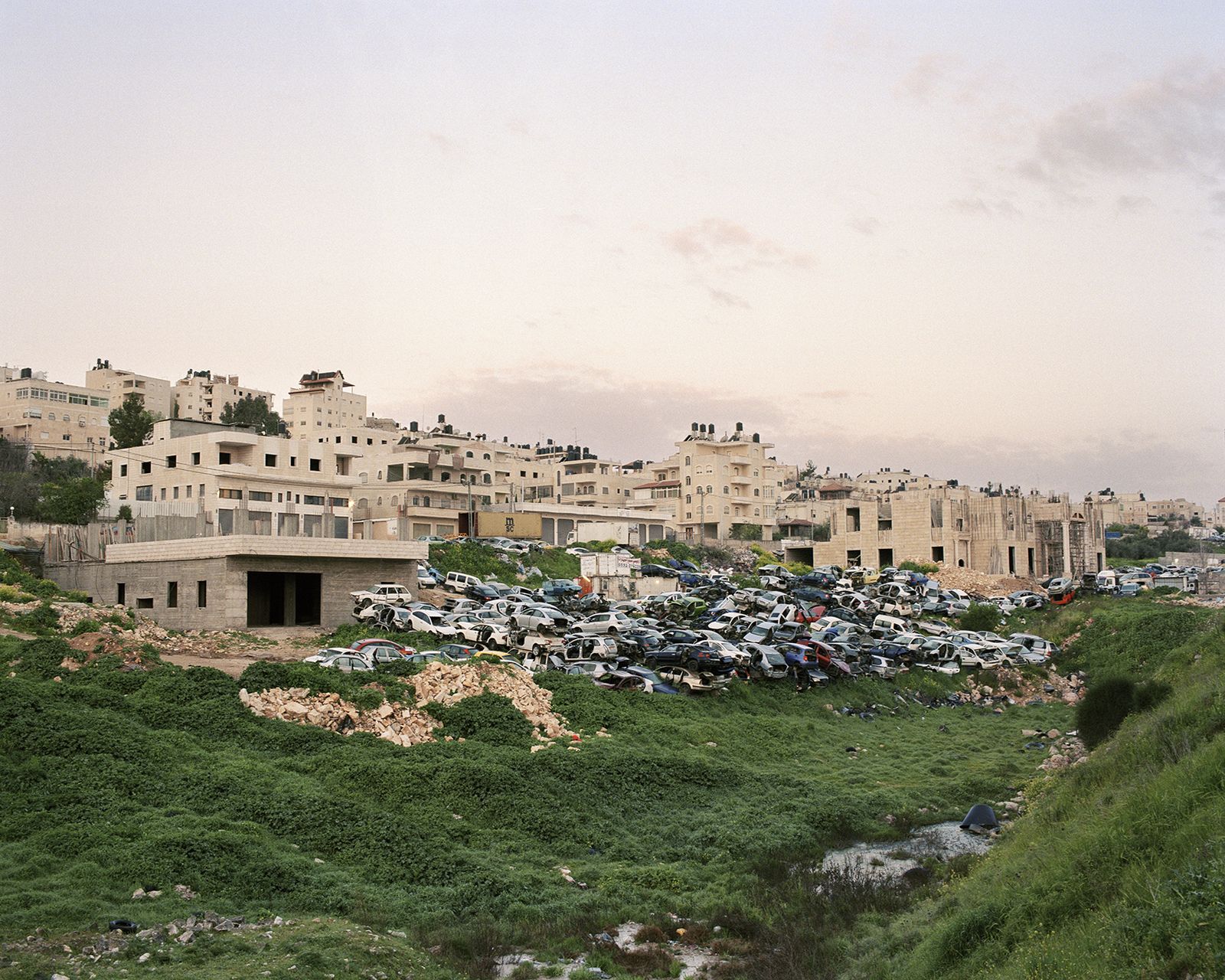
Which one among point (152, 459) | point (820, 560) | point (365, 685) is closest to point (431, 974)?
point (365, 685)

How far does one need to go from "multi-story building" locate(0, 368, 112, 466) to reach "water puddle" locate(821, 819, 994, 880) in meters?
127

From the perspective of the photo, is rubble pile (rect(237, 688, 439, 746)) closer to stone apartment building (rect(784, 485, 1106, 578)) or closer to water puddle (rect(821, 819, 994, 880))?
water puddle (rect(821, 819, 994, 880))

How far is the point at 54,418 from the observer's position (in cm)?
13512

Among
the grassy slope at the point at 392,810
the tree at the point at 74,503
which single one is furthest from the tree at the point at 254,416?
the grassy slope at the point at 392,810

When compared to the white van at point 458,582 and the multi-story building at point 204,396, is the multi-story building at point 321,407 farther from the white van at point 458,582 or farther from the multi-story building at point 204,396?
the white van at point 458,582

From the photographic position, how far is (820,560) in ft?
327

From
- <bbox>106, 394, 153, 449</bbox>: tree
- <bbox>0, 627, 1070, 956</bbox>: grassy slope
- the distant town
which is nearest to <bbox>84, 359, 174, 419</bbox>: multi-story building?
the distant town

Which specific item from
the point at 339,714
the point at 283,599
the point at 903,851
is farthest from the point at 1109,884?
the point at 283,599

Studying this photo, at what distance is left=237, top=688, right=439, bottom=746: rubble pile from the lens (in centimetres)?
2702

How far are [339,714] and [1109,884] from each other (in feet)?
66.3

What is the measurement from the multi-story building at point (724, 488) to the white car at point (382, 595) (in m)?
61.0

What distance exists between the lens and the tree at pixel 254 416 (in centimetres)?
12025

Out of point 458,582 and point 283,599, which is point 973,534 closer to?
point 458,582

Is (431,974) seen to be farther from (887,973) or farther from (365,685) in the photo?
(365,685)
